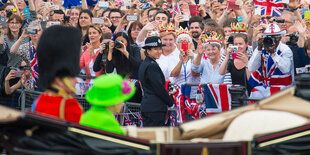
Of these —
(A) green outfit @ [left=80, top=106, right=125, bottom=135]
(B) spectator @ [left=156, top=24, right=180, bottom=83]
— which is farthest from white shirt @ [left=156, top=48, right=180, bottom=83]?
(A) green outfit @ [left=80, top=106, right=125, bottom=135]

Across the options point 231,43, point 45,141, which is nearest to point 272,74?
point 231,43

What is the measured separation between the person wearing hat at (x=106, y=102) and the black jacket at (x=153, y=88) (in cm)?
326

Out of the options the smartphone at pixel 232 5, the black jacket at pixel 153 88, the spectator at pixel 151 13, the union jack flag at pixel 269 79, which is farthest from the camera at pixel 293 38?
the spectator at pixel 151 13

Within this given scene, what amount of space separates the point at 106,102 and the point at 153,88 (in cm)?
349

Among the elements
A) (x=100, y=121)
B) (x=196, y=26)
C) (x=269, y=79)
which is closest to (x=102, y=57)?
(x=196, y=26)

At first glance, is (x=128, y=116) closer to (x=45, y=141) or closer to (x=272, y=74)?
(x=272, y=74)

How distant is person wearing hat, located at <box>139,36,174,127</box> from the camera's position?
361 inches

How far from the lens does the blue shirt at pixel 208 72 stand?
9.61m

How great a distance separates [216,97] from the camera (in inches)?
362

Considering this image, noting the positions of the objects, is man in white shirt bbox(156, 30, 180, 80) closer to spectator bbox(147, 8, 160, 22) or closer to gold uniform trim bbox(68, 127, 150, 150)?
spectator bbox(147, 8, 160, 22)

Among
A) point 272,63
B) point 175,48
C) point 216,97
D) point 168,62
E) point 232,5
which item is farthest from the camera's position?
point 232,5

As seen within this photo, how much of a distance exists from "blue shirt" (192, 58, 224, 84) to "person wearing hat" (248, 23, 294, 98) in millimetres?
722

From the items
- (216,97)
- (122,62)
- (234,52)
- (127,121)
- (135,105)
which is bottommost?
(127,121)

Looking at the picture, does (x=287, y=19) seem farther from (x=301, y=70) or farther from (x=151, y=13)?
(x=151, y=13)
